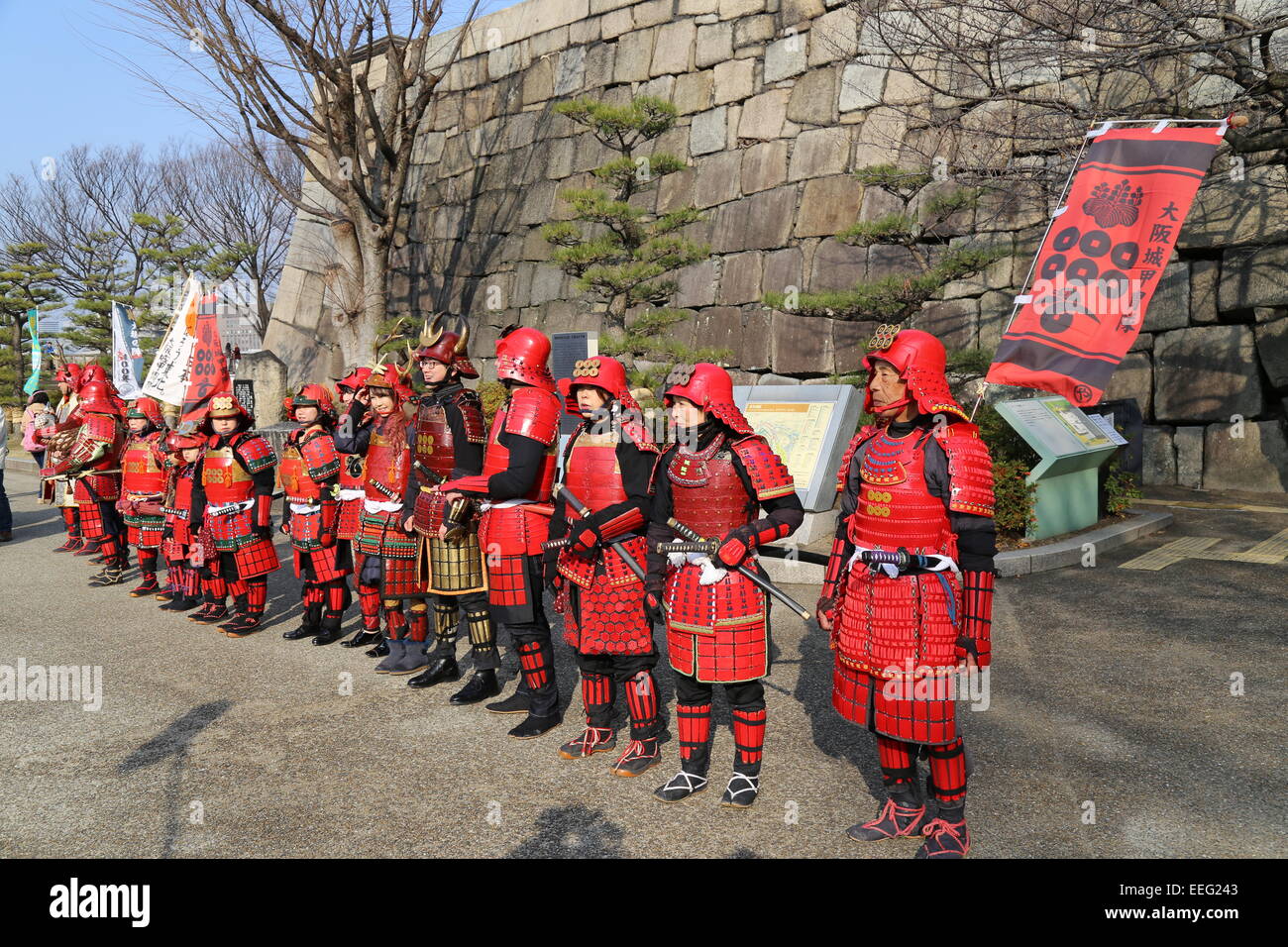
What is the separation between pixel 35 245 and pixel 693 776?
31.8 meters

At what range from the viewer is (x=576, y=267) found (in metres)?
11.4

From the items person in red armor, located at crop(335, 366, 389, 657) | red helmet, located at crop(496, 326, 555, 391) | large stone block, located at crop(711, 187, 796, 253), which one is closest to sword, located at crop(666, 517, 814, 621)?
red helmet, located at crop(496, 326, 555, 391)

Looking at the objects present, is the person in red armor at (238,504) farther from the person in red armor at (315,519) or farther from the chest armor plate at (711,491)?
the chest armor plate at (711,491)

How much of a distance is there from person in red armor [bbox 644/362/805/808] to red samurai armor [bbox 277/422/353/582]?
3505 mm

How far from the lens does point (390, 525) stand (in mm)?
5781

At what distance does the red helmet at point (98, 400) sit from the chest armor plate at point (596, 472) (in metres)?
7.15

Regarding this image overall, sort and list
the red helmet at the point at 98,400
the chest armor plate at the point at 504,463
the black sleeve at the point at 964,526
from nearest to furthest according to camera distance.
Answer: the black sleeve at the point at 964,526 < the chest armor plate at the point at 504,463 < the red helmet at the point at 98,400

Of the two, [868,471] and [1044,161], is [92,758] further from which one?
[1044,161]

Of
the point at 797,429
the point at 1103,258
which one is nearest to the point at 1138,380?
the point at 797,429

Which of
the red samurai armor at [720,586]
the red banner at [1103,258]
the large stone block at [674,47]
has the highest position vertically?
the large stone block at [674,47]

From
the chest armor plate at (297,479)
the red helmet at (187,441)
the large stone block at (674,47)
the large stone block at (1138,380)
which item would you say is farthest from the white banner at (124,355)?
the large stone block at (1138,380)

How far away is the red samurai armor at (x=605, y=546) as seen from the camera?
4.14 m

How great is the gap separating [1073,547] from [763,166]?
8.76 m

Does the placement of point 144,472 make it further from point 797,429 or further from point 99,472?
point 797,429
